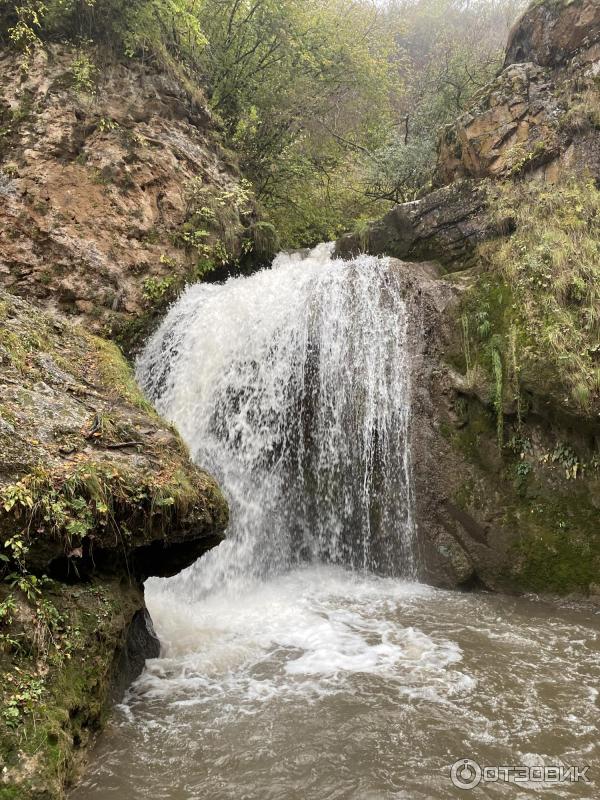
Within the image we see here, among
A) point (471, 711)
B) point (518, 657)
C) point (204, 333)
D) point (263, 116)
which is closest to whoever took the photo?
point (471, 711)

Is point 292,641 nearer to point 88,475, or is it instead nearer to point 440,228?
point 88,475

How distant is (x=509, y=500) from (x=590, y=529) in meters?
0.96

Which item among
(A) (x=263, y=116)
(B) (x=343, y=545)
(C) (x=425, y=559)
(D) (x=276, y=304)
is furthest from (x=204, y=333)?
(A) (x=263, y=116)

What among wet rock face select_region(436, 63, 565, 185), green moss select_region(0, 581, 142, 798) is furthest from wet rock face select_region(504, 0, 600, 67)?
green moss select_region(0, 581, 142, 798)

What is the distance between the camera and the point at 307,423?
783cm

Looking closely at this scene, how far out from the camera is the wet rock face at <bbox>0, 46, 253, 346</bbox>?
8.90 meters

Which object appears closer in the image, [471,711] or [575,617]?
[471,711]

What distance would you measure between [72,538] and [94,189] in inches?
306

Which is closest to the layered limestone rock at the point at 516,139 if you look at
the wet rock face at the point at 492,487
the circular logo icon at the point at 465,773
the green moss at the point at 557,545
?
the wet rock face at the point at 492,487

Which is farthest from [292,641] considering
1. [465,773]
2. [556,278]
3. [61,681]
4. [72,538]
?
[556,278]

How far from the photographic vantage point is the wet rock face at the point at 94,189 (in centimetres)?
890

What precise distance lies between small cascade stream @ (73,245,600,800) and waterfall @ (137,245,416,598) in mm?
24

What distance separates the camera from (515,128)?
382 inches

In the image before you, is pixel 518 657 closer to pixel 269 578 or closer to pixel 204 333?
pixel 269 578
